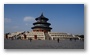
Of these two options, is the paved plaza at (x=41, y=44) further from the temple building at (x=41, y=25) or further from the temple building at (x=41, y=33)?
the temple building at (x=41, y=25)

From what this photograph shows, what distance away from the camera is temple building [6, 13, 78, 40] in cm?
515

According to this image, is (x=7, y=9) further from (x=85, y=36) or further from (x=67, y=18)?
(x=85, y=36)

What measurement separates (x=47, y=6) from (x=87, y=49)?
1078 millimetres

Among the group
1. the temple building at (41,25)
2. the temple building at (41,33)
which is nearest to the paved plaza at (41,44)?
the temple building at (41,33)

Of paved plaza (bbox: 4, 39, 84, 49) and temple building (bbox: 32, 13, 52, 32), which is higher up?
temple building (bbox: 32, 13, 52, 32)

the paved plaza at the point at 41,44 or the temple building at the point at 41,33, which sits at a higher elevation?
the temple building at the point at 41,33

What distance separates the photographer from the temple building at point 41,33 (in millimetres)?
5148

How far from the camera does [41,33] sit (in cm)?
523

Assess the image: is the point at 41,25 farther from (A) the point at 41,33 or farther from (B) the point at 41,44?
(B) the point at 41,44

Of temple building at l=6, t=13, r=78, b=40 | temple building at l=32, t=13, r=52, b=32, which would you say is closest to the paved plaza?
temple building at l=6, t=13, r=78, b=40

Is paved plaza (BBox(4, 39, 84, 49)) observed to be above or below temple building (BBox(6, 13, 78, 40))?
below

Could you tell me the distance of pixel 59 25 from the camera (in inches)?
203

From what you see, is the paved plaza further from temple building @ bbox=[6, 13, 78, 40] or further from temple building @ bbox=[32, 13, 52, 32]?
temple building @ bbox=[32, 13, 52, 32]

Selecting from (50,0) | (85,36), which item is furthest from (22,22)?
(85,36)
